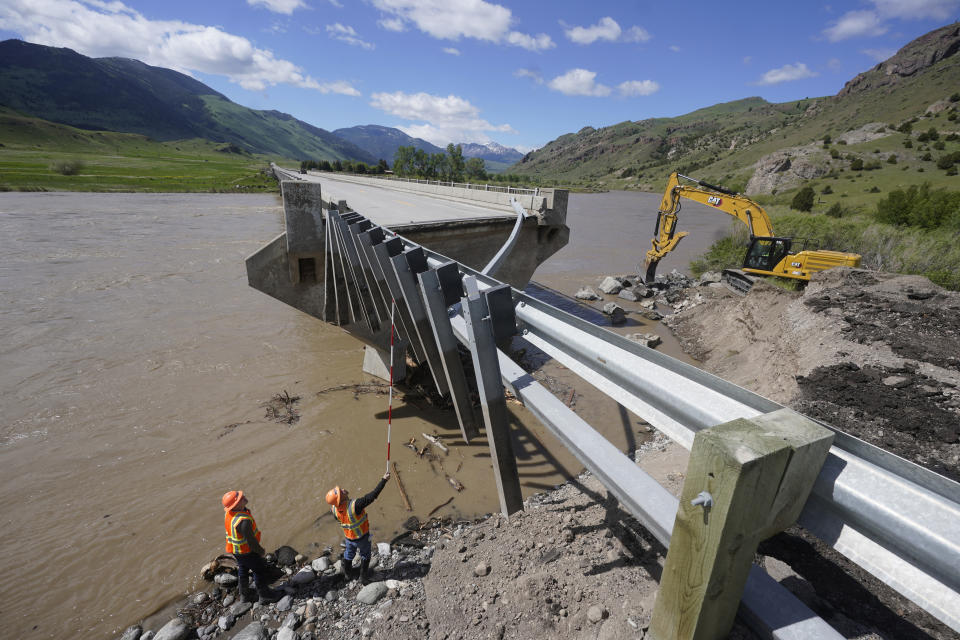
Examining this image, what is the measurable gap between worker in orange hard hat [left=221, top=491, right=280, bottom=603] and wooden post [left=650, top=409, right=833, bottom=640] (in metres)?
4.46

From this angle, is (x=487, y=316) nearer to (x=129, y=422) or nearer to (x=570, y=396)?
(x=570, y=396)

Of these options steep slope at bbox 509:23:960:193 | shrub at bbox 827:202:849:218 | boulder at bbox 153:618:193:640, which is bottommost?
boulder at bbox 153:618:193:640

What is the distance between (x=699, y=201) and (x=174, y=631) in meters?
19.1

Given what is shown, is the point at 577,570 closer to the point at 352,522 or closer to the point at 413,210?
the point at 352,522

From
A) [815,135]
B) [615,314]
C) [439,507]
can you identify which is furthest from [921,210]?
[815,135]

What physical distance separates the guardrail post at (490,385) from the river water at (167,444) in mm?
2548

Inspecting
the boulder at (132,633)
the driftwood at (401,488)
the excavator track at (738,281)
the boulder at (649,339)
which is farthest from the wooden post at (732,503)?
the excavator track at (738,281)

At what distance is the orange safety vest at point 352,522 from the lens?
4.45m

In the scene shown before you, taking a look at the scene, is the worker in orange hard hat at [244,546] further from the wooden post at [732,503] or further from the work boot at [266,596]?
the wooden post at [732,503]

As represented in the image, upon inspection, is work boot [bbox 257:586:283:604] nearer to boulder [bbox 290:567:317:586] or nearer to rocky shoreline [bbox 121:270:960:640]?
rocky shoreline [bbox 121:270:960:640]

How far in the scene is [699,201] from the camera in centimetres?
1678

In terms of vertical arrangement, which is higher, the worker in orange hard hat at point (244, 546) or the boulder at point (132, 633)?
the worker in orange hard hat at point (244, 546)

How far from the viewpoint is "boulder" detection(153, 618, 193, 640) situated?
4.18m

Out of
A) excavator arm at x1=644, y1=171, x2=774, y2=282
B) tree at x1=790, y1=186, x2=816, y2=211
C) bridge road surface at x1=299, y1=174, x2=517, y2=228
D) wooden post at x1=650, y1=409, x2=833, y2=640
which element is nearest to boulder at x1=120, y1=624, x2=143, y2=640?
wooden post at x1=650, y1=409, x2=833, y2=640
